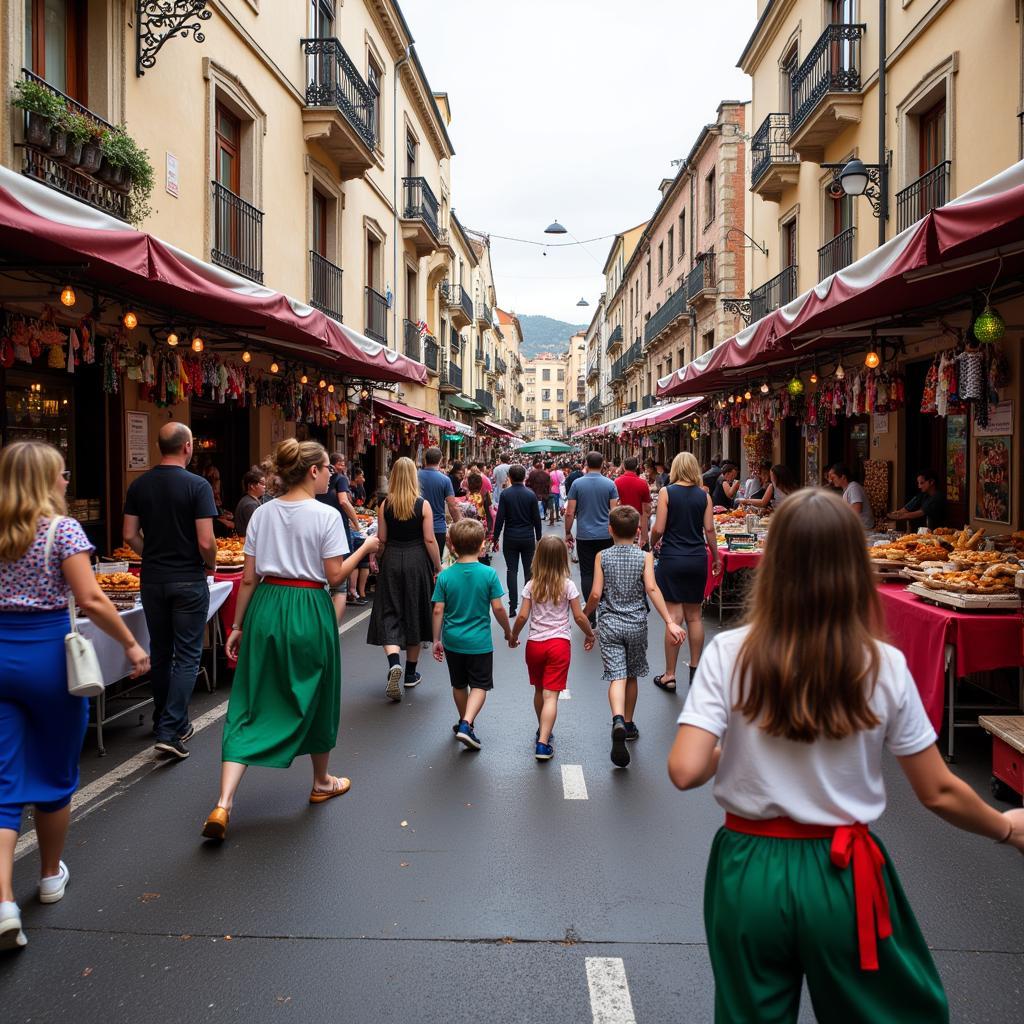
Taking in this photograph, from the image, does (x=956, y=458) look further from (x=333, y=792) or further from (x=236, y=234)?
(x=236, y=234)

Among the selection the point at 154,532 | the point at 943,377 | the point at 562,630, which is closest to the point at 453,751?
the point at 562,630

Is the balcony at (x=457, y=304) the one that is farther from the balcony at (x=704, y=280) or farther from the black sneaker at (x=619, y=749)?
the black sneaker at (x=619, y=749)

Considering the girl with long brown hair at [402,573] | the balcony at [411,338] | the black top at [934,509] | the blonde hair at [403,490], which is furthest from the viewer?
the balcony at [411,338]

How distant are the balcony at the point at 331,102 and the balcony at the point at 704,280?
1270 centimetres

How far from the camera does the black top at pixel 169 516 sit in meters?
5.46

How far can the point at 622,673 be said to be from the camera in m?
5.72

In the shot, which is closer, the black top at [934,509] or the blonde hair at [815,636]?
the blonde hair at [815,636]

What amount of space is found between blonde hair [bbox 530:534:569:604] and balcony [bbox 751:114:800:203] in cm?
1455

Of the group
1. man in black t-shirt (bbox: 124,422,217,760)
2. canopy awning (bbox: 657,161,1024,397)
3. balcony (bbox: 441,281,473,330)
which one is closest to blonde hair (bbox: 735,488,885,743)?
canopy awning (bbox: 657,161,1024,397)

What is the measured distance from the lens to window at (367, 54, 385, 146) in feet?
67.3

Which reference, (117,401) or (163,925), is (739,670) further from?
(117,401)

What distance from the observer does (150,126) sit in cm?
1015

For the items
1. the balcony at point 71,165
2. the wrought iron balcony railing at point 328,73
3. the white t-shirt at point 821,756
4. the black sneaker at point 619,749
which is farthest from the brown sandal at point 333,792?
the wrought iron balcony railing at point 328,73

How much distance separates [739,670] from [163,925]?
2.76 metres
